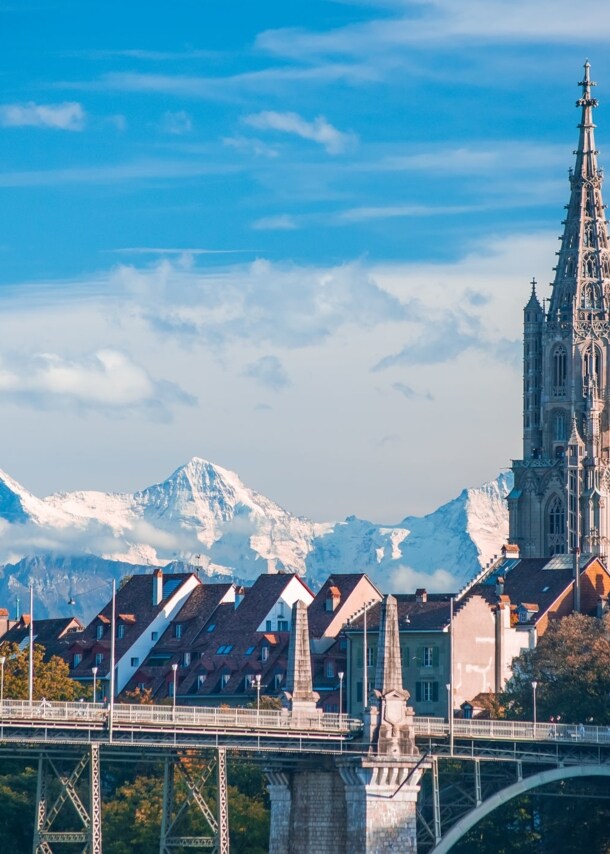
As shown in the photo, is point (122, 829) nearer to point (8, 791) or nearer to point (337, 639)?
point (8, 791)

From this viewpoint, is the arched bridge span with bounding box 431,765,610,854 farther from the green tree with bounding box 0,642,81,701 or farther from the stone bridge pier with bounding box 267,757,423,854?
the green tree with bounding box 0,642,81,701

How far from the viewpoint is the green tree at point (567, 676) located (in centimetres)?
16388

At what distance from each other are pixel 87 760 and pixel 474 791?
75.7 ft

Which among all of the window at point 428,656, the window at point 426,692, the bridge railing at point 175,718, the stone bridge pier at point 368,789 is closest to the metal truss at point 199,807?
the bridge railing at point 175,718

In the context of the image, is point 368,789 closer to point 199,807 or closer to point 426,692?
point 199,807

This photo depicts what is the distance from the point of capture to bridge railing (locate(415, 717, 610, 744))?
474 feet

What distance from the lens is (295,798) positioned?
14162 centimetres

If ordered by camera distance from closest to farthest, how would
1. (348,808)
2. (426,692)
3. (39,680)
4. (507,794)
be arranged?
(348,808)
(507,794)
(39,680)
(426,692)

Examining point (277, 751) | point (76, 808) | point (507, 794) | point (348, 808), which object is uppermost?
point (277, 751)

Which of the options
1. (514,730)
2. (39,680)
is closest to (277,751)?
(514,730)

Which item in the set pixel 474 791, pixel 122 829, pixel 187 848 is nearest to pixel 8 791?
pixel 122 829

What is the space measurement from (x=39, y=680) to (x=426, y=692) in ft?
89.9

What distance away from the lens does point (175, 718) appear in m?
136

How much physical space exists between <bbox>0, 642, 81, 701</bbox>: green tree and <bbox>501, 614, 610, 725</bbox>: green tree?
103 ft
